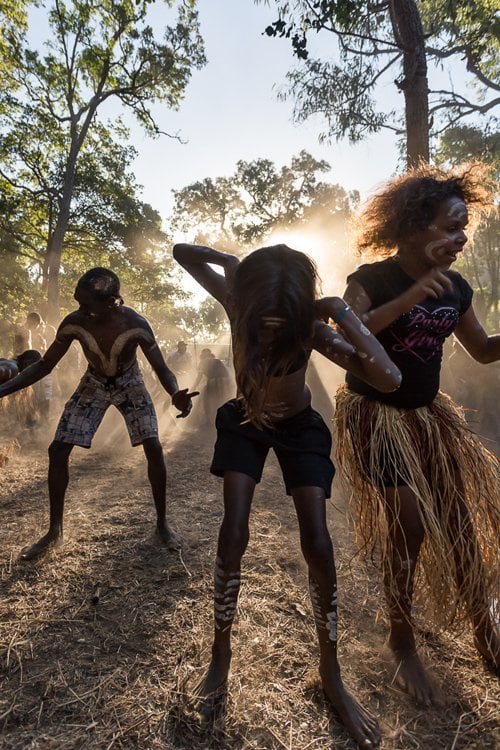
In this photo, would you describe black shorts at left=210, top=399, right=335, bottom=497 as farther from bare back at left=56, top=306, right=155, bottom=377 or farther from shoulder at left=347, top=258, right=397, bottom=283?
bare back at left=56, top=306, right=155, bottom=377

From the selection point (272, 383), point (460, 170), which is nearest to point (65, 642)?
point (272, 383)

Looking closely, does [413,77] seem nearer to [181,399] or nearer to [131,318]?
[131,318]

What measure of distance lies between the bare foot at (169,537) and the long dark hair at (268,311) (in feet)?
5.42

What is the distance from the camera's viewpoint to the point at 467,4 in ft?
21.3

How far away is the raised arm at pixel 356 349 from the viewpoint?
163 cm

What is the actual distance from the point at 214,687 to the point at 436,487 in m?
1.33

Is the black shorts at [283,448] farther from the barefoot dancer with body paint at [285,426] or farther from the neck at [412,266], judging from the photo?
the neck at [412,266]

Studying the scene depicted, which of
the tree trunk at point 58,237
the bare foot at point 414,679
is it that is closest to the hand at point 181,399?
the bare foot at point 414,679

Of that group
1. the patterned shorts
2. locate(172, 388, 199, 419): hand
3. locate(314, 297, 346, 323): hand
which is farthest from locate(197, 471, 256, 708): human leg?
the patterned shorts

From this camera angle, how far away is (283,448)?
6.16 feet

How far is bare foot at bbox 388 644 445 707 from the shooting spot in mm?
1780

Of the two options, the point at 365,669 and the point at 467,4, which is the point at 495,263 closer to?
the point at 467,4

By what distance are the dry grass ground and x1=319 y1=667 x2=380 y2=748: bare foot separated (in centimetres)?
6

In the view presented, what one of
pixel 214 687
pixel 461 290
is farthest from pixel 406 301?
pixel 214 687
